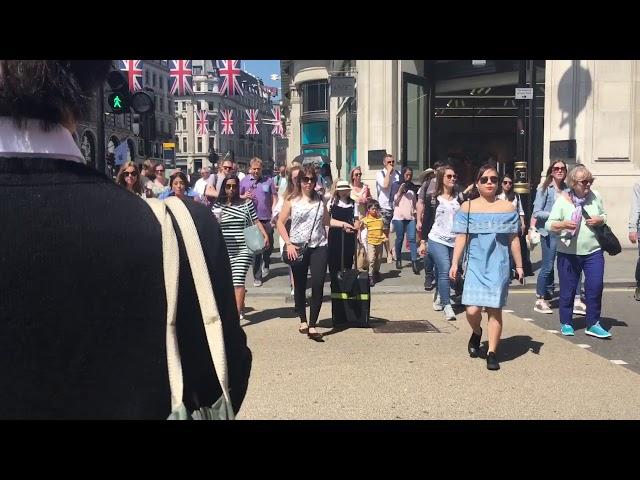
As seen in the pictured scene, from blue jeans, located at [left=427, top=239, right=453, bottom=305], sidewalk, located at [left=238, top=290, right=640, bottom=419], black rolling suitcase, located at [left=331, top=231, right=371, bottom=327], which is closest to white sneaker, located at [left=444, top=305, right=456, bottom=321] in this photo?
blue jeans, located at [left=427, top=239, right=453, bottom=305]

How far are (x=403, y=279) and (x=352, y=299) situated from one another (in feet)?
Result: 11.9

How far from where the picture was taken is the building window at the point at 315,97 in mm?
40650

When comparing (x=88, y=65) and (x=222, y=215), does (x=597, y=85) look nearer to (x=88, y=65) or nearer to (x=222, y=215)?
(x=222, y=215)

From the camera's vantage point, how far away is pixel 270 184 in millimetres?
11836

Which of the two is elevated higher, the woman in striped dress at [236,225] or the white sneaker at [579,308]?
the woman in striped dress at [236,225]

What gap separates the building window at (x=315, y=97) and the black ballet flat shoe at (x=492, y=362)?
35.6 metres

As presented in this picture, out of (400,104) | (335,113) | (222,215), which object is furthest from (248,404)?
(335,113)

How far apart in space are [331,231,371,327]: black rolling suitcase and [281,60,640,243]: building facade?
2888 mm

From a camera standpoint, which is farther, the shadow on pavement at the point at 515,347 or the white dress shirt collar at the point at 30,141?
the shadow on pavement at the point at 515,347

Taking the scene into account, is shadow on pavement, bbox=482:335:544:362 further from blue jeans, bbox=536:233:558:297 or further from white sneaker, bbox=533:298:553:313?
blue jeans, bbox=536:233:558:297

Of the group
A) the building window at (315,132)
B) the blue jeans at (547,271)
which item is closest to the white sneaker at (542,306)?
the blue jeans at (547,271)

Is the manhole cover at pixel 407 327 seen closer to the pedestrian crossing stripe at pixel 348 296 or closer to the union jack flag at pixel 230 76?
the pedestrian crossing stripe at pixel 348 296

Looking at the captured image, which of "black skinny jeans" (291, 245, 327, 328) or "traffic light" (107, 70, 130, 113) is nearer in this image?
"black skinny jeans" (291, 245, 327, 328)

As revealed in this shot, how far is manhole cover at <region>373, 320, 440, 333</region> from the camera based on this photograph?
7.42m
